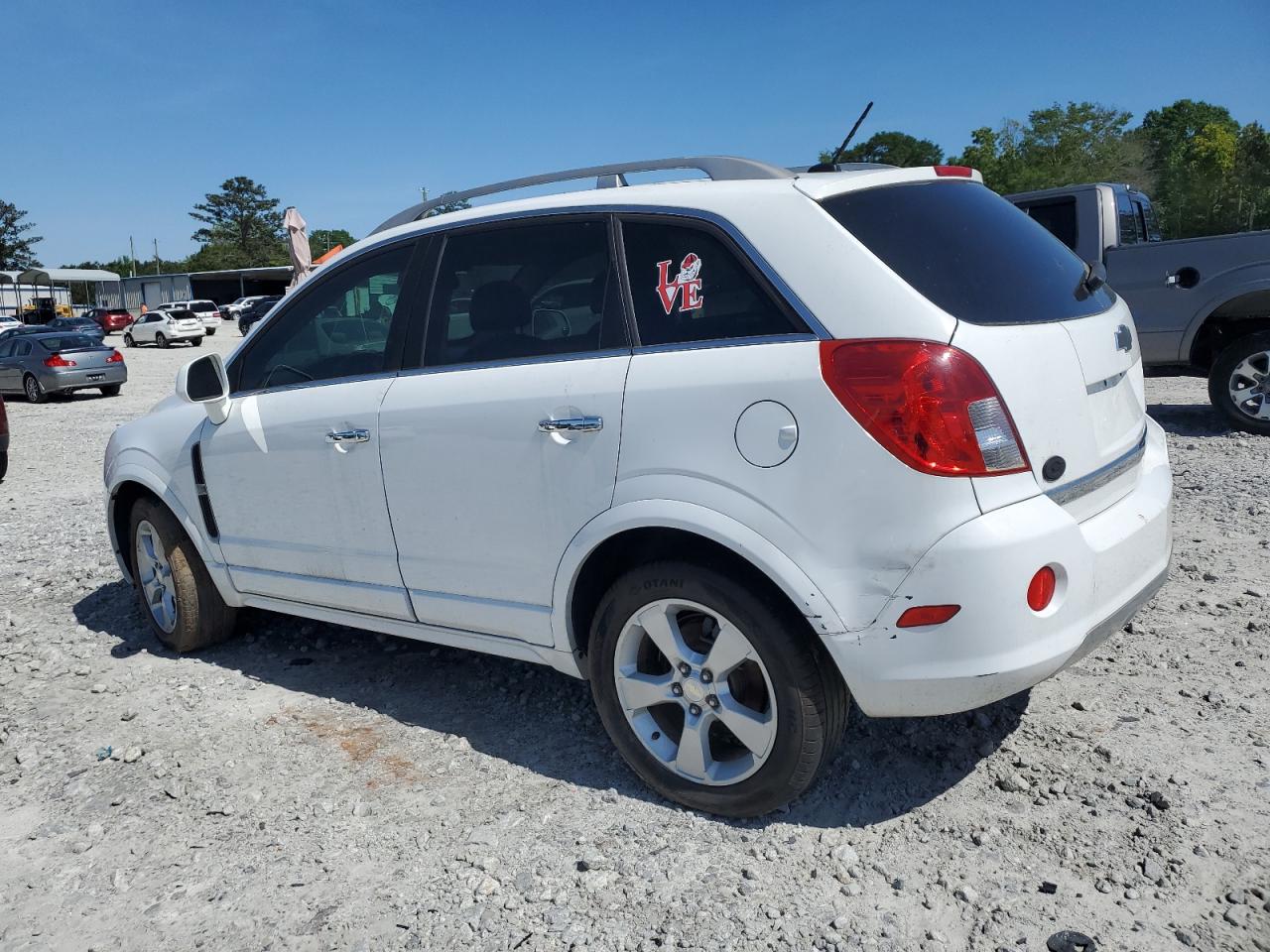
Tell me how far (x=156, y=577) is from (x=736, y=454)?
327 cm

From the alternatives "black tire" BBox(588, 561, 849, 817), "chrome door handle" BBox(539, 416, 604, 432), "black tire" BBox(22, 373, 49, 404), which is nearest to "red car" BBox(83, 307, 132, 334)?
"black tire" BBox(22, 373, 49, 404)

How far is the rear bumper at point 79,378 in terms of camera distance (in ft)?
63.8

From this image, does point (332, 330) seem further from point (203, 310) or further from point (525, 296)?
point (203, 310)

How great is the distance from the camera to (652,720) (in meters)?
2.99

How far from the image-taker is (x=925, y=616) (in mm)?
2383

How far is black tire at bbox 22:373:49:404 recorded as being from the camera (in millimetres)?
19750

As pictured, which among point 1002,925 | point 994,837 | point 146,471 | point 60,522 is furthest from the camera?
point 60,522

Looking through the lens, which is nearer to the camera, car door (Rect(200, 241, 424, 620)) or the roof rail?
the roof rail

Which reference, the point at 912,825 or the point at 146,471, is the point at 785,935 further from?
the point at 146,471

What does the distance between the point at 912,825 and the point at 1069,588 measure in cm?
83

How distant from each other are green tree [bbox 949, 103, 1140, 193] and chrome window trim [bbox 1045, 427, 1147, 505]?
56.0 meters

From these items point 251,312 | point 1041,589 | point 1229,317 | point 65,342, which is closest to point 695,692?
point 1041,589

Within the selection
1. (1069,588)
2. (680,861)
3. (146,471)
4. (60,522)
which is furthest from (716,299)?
(60,522)

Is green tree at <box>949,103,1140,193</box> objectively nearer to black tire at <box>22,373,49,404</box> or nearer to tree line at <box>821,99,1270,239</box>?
tree line at <box>821,99,1270,239</box>
